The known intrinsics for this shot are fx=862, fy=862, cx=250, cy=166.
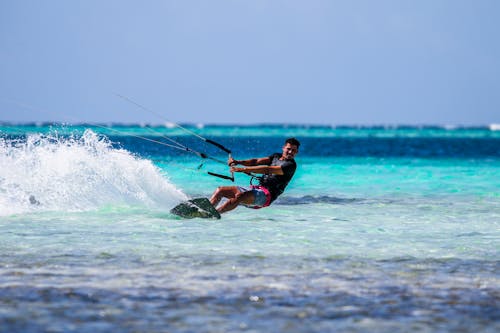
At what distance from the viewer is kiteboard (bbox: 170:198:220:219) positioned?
13.6 metres

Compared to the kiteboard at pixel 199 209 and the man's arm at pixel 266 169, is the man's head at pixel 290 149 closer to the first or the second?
the man's arm at pixel 266 169

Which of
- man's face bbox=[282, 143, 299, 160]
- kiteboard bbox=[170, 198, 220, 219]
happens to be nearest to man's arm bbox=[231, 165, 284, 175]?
man's face bbox=[282, 143, 299, 160]

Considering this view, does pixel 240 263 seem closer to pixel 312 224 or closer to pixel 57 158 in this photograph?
pixel 312 224

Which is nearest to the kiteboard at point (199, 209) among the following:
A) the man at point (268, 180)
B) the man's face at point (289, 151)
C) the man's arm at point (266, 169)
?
the man at point (268, 180)

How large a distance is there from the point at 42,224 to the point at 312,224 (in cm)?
423

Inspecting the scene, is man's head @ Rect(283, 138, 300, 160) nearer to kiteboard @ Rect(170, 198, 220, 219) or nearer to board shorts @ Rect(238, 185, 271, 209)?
board shorts @ Rect(238, 185, 271, 209)

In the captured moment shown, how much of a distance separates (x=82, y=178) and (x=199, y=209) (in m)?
2.86

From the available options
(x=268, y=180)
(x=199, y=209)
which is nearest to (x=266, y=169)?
(x=268, y=180)

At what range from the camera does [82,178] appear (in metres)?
15.4

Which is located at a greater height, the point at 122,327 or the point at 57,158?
the point at 57,158

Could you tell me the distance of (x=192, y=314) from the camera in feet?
23.3

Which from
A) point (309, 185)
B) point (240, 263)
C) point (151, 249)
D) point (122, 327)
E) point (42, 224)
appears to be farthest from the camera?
point (309, 185)

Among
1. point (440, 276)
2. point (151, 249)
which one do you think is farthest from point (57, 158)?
point (440, 276)

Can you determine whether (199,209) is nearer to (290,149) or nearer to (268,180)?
(268,180)
